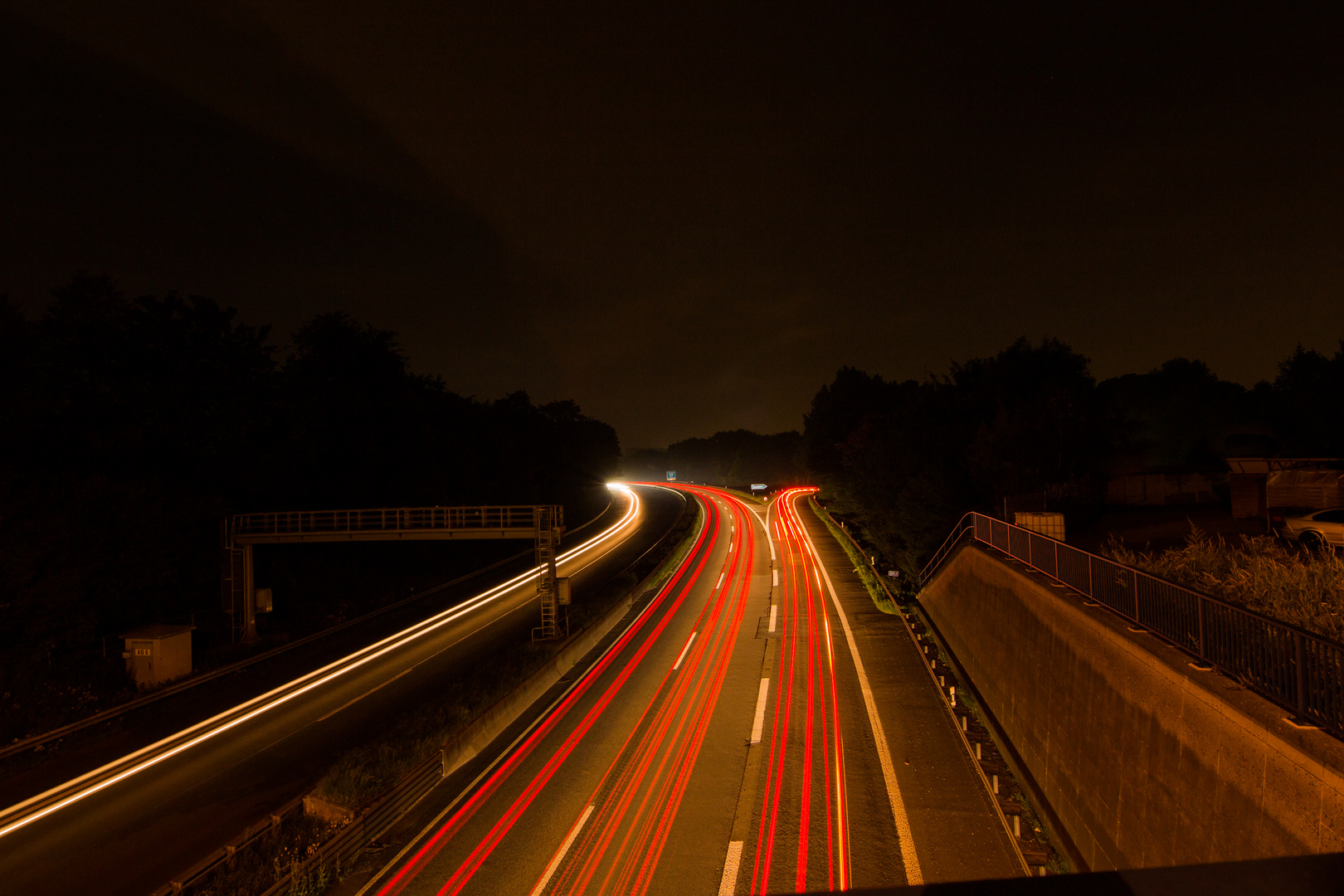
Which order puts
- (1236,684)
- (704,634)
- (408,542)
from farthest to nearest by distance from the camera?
(408,542)
(704,634)
(1236,684)

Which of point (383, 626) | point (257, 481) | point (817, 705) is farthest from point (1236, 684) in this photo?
point (257, 481)

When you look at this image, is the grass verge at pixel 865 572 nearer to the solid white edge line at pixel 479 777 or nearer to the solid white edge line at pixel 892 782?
the solid white edge line at pixel 892 782

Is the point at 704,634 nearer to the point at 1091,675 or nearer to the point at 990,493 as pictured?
the point at 1091,675

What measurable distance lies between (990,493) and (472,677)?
2427cm

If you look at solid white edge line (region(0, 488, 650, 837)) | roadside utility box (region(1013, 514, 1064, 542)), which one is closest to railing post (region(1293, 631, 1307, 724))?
roadside utility box (region(1013, 514, 1064, 542))

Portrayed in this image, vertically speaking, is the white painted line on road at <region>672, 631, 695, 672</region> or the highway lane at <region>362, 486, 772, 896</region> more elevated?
the white painted line on road at <region>672, 631, 695, 672</region>

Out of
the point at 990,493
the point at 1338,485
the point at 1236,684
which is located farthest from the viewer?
the point at 990,493

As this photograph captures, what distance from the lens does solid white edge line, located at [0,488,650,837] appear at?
41.1ft

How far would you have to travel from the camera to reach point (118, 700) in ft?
58.7

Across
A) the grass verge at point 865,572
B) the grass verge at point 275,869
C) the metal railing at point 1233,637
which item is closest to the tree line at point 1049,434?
the grass verge at point 865,572

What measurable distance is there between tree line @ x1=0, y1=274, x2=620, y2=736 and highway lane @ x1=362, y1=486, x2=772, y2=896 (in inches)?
605

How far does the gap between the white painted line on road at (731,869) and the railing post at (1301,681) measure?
24.4 feet

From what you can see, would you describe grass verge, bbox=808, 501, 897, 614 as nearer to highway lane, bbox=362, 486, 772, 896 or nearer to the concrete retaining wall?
highway lane, bbox=362, 486, 772, 896

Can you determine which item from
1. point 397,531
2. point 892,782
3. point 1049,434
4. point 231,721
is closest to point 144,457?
point 397,531
